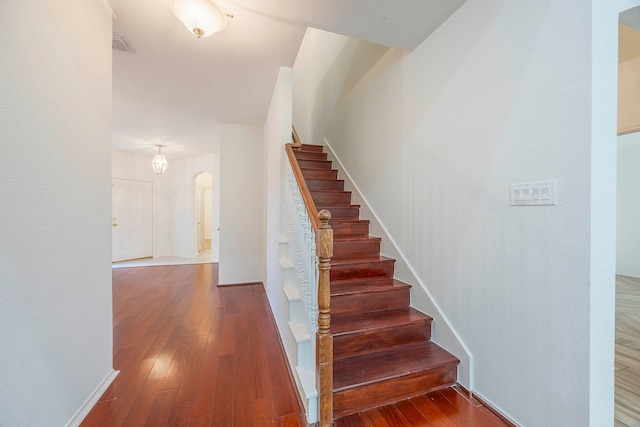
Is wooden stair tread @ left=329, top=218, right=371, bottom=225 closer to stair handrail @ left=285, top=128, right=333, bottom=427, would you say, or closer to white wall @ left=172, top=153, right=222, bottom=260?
stair handrail @ left=285, top=128, right=333, bottom=427

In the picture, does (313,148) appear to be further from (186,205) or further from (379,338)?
(186,205)

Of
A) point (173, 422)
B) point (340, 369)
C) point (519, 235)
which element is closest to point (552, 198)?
point (519, 235)

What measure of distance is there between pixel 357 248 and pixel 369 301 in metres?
0.62

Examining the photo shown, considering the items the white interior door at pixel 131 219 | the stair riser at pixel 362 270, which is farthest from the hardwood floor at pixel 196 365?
the white interior door at pixel 131 219

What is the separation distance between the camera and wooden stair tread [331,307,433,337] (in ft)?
5.63

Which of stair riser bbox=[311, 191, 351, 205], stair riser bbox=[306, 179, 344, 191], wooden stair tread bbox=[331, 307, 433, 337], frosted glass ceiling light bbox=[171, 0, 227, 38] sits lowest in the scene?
wooden stair tread bbox=[331, 307, 433, 337]

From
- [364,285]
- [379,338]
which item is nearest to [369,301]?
[364,285]

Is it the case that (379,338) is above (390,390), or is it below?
above

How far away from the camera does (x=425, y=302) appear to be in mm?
1965

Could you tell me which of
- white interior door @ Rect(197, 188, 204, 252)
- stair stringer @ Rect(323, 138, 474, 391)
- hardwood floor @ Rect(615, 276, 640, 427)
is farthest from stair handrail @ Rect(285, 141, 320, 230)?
white interior door @ Rect(197, 188, 204, 252)

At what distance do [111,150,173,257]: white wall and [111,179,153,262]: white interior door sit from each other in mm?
103

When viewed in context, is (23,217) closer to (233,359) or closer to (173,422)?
(173,422)

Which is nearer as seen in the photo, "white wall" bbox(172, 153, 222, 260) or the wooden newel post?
the wooden newel post

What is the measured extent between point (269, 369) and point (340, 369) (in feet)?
1.98
